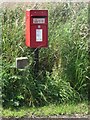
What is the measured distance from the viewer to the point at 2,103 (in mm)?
5727

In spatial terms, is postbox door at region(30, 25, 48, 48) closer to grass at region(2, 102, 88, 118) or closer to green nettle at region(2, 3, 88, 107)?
green nettle at region(2, 3, 88, 107)

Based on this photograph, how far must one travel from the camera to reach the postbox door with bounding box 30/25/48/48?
5.79m

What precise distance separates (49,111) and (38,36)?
107 centimetres

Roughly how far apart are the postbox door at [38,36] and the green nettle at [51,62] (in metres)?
0.26

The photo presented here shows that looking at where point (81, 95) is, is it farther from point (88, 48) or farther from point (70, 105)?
point (88, 48)

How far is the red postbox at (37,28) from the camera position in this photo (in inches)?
227

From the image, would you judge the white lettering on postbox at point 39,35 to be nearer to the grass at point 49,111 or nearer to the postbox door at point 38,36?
the postbox door at point 38,36

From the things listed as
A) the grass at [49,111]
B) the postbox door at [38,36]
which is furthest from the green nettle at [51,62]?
the postbox door at [38,36]

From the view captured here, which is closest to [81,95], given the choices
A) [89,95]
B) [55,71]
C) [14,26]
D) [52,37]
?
[89,95]

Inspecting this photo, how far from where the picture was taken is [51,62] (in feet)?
20.2

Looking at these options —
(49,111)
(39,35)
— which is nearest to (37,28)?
(39,35)

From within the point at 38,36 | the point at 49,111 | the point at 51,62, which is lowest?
the point at 49,111

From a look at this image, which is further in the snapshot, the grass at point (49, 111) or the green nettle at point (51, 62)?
the green nettle at point (51, 62)

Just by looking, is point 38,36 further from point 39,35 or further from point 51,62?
point 51,62
